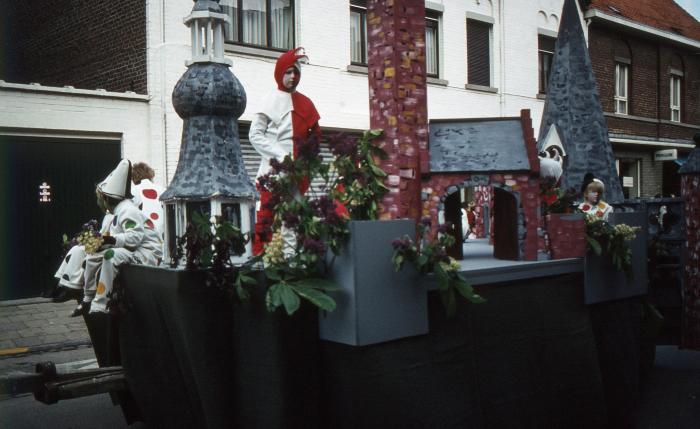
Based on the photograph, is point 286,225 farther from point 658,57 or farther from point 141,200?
point 658,57

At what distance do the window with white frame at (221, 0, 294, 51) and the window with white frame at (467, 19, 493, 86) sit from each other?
468cm

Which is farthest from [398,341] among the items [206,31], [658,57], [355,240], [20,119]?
[658,57]

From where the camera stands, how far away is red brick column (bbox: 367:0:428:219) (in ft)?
11.5

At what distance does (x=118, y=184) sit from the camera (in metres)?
4.09

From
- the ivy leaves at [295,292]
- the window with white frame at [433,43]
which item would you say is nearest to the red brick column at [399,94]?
the ivy leaves at [295,292]

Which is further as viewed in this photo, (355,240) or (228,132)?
(228,132)

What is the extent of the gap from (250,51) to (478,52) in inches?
239

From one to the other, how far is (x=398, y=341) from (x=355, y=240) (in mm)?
455

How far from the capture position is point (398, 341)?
9.39 feet

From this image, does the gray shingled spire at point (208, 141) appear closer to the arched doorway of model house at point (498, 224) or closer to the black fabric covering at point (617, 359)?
the arched doorway of model house at point (498, 224)

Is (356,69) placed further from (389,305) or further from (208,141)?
(389,305)

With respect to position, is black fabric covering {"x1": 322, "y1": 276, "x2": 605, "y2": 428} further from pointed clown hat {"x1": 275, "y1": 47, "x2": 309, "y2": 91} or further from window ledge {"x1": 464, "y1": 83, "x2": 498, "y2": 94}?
window ledge {"x1": 464, "y1": 83, "x2": 498, "y2": 94}

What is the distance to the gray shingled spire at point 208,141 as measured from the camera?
4160mm

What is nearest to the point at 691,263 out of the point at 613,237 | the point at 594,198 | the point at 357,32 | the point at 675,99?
the point at 594,198
